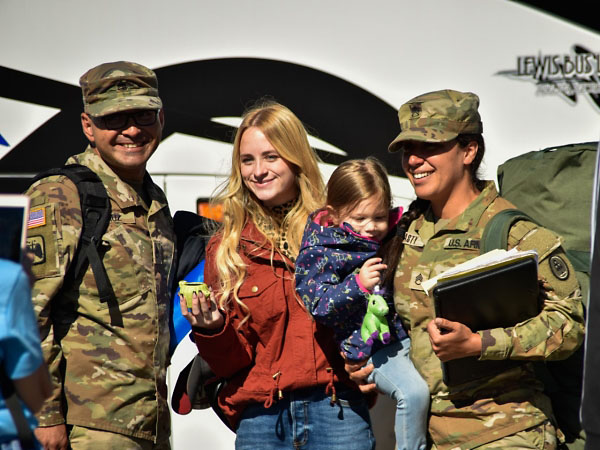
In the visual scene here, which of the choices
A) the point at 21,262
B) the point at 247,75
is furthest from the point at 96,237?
the point at 247,75

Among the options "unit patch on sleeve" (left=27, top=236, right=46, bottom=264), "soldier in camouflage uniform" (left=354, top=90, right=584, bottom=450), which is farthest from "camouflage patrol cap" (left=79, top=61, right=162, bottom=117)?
"soldier in camouflage uniform" (left=354, top=90, right=584, bottom=450)

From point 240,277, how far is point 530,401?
3.85 ft

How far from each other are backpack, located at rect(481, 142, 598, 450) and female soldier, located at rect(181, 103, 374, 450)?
2.45 feet

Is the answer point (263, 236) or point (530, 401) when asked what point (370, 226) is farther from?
point (530, 401)

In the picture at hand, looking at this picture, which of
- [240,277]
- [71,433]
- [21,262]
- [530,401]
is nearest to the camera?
[21,262]

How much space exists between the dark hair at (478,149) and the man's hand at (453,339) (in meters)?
0.60

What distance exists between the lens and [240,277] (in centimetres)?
293

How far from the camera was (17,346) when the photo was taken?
1.68 metres

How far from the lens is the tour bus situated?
3820mm

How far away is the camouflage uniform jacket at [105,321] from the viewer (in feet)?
8.90

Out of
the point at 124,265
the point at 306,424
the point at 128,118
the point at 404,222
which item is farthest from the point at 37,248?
the point at 404,222

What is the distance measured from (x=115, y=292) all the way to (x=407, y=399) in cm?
117

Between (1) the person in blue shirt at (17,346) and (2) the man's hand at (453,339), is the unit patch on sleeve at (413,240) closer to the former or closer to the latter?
(2) the man's hand at (453,339)

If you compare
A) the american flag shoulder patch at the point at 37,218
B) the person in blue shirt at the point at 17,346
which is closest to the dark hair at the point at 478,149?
the american flag shoulder patch at the point at 37,218
